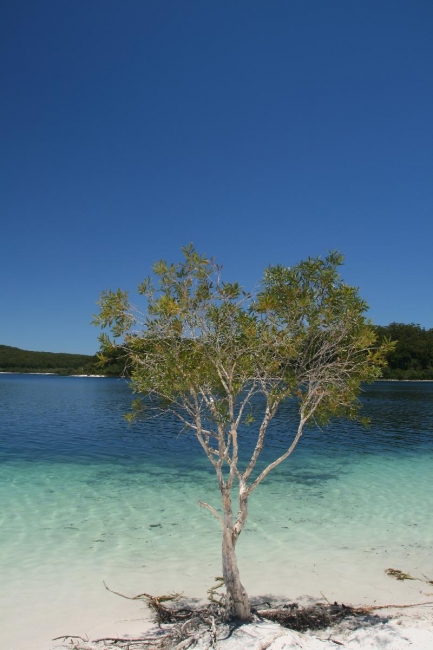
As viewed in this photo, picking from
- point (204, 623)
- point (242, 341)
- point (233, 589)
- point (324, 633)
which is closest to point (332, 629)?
point (324, 633)

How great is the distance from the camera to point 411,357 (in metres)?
129

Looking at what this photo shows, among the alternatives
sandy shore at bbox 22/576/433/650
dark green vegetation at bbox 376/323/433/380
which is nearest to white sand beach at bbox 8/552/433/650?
sandy shore at bbox 22/576/433/650

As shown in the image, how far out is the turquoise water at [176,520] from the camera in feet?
28.6

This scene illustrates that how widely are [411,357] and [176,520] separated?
128570mm

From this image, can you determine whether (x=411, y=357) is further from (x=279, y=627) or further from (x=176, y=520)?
(x=279, y=627)

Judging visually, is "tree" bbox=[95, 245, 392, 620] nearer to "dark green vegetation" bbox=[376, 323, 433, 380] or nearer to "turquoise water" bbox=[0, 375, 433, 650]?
"turquoise water" bbox=[0, 375, 433, 650]

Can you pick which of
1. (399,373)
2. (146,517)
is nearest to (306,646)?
(146,517)

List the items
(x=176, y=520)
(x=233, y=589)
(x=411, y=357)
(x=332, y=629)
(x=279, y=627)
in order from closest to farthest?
(x=279, y=627) → (x=332, y=629) → (x=233, y=589) → (x=176, y=520) → (x=411, y=357)

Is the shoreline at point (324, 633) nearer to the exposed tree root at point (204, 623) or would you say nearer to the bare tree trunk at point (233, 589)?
the exposed tree root at point (204, 623)

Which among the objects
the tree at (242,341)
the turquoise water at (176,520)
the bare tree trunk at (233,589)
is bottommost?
the turquoise water at (176,520)

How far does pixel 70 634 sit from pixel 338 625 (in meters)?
3.77

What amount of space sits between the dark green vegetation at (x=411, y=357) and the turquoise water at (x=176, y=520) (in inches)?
4147

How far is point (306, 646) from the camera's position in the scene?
5.41m

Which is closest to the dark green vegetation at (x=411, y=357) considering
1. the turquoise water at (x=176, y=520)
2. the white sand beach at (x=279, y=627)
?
the turquoise water at (x=176, y=520)
